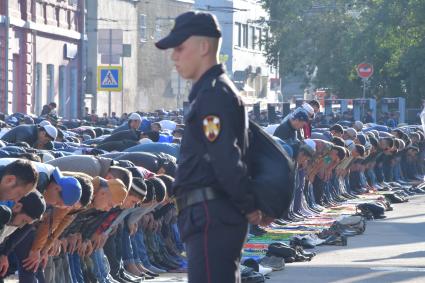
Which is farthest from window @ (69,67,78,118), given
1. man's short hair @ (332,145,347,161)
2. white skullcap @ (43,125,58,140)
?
white skullcap @ (43,125,58,140)

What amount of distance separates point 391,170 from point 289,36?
112ft

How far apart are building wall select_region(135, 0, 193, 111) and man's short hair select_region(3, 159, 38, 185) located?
63681 mm

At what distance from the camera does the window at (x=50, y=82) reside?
5575 centimetres

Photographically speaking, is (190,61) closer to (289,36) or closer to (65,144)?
(65,144)

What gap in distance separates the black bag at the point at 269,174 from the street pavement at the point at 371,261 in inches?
248

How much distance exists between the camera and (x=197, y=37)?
25.5ft

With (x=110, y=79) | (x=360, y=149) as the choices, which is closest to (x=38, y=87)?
(x=110, y=79)

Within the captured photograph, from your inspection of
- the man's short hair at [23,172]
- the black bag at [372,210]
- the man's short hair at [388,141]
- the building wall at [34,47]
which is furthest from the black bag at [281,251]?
the building wall at [34,47]

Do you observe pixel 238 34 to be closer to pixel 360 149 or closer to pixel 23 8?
pixel 23 8

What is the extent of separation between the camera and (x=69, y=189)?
1184cm

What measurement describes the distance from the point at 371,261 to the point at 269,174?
33.3ft

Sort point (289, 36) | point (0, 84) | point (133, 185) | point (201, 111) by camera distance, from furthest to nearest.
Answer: point (289, 36), point (0, 84), point (133, 185), point (201, 111)

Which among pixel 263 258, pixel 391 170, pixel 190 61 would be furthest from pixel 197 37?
pixel 391 170

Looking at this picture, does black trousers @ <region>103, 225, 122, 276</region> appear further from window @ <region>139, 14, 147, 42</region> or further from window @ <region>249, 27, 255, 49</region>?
window @ <region>249, 27, 255, 49</region>
